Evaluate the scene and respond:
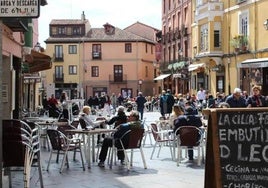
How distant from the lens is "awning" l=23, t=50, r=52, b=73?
20025mm

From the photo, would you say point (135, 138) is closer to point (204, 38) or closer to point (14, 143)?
point (14, 143)

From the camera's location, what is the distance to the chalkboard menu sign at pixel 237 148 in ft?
21.6

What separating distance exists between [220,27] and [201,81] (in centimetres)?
540

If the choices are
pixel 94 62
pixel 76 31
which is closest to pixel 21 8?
pixel 94 62

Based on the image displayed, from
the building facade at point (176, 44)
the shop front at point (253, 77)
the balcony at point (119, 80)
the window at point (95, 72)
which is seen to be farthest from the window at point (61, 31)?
the shop front at point (253, 77)

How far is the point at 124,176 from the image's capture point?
10477 mm

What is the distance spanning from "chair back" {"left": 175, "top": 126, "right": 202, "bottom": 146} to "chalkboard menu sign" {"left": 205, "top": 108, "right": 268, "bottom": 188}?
17.0 feet

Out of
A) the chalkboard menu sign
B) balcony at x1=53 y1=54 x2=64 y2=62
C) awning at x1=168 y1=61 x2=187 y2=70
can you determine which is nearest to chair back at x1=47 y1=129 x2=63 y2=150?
the chalkboard menu sign

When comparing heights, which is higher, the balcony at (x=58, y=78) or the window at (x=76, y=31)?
the window at (x=76, y=31)

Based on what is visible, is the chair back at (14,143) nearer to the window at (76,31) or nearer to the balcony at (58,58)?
the balcony at (58,58)

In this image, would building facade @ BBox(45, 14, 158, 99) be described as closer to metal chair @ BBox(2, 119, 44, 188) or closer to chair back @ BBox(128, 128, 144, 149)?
chair back @ BBox(128, 128, 144, 149)

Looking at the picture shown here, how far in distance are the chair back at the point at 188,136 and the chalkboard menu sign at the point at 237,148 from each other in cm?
519

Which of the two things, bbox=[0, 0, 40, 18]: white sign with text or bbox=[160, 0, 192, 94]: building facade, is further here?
bbox=[160, 0, 192, 94]: building facade

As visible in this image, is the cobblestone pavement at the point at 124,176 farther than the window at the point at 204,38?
No
